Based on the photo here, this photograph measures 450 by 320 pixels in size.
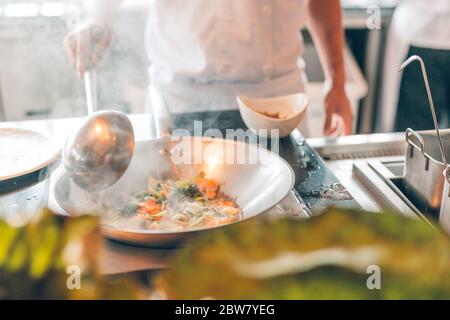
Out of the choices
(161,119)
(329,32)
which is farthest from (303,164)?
(329,32)

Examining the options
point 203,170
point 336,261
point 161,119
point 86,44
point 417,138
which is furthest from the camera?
point 86,44

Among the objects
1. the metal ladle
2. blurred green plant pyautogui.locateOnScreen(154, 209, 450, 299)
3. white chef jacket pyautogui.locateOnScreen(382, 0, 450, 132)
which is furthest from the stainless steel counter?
white chef jacket pyautogui.locateOnScreen(382, 0, 450, 132)

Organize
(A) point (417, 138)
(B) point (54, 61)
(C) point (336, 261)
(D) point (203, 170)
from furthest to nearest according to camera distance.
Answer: (B) point (54, 61) → (D) point (203, 170) → (A) point (417, 138) → (C) point (336, 261)

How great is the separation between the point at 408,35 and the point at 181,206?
83.4 inches

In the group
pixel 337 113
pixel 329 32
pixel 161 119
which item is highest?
pixel 329 32

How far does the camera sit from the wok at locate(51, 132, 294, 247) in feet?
2.77

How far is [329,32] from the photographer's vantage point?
176 cm

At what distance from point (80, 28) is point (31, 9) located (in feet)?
4.28

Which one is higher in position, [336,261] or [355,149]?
[336,261]

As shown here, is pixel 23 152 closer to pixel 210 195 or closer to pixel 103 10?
pixel 210 195

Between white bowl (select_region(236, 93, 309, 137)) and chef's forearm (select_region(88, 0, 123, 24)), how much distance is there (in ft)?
1.56

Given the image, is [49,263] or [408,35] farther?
[408,35]

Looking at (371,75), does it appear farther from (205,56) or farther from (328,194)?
(328,194)

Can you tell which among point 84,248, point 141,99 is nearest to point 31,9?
point 141,99
